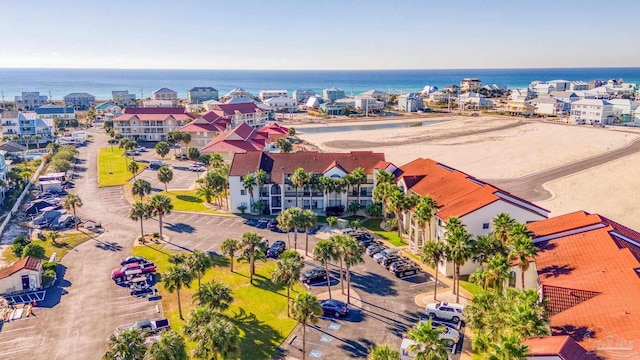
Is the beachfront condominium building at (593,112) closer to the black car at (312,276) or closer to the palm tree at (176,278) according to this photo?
the black car at (312,276)

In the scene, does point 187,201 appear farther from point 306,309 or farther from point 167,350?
point 167,350

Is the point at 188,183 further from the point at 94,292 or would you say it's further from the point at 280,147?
the point at 94,292

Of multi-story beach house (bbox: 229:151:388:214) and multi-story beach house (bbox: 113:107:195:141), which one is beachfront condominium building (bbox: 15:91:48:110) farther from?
multi-story beach house (bbox: 229:151:388:214)

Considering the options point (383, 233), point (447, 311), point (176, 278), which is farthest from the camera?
point (383, 233)

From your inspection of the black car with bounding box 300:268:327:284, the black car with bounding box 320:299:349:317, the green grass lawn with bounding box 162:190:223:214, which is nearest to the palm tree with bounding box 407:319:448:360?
the black car with bounding box 320:299:349:317

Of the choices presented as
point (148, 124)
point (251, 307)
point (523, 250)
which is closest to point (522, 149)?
point (523, 250)
